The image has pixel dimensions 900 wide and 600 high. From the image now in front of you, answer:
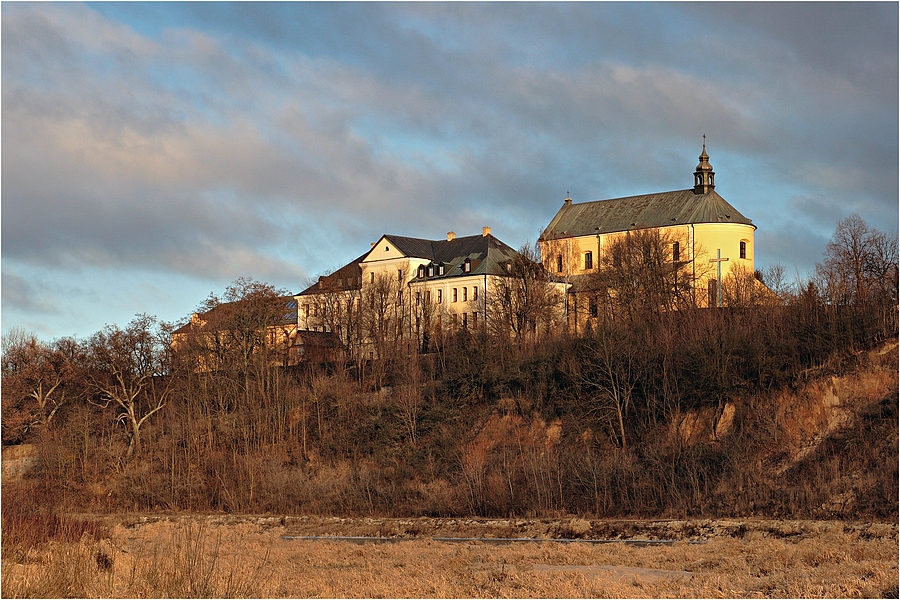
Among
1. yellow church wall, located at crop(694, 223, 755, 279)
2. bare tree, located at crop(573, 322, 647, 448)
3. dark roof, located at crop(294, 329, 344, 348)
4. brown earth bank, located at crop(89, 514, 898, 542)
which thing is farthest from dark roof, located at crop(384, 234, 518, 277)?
brown earth bank, located at crop(89, 514, 898, 542)

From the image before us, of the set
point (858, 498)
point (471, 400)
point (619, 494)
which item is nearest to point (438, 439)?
point (471, 400)

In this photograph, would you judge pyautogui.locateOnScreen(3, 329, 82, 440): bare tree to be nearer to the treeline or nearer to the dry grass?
the treeline

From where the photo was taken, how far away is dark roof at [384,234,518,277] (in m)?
80.9

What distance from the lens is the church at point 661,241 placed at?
71.1 metres

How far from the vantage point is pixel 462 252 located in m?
84.9

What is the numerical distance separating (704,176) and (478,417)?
39164mm

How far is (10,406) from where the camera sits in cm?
6481

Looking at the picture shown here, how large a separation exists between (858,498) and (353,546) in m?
18.0

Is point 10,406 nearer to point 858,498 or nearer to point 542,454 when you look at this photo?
point 542,454

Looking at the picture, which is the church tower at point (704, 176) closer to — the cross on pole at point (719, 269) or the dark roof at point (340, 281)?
the cross on pole at point (719, 269)

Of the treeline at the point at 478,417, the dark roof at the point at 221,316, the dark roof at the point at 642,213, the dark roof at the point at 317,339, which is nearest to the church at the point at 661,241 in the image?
the dark roof at the point at 642,213

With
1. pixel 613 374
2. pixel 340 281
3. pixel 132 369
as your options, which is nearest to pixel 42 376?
pixel 132 369

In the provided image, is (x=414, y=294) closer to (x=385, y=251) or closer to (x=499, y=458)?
(x=385, y=251)

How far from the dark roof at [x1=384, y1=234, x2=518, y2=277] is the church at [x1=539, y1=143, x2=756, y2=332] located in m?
3.61
